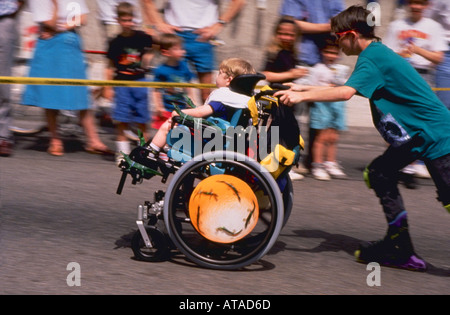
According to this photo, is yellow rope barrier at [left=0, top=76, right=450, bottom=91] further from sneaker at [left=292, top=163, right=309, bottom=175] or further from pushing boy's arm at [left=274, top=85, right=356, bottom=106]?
pushing boy's arm at [left=274, top=85, right=356, bottom=106]

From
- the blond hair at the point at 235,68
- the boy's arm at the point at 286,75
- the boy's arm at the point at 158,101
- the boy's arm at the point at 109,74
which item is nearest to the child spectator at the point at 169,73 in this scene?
the boy's arm at the point at 158,101

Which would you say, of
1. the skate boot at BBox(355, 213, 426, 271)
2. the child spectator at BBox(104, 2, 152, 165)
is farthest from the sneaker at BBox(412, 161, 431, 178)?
the skate boot at BBox(355, 213, 426, 271)

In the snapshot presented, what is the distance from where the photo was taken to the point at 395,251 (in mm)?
5254

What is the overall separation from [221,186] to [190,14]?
4.23 m

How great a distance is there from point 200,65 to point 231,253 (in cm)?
369

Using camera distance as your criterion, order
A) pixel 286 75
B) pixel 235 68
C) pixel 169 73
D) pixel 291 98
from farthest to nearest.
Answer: pixel 169 73, pixel 286 75, pixel 235 68, pixel 291 98

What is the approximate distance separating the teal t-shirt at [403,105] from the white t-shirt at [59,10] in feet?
13.4

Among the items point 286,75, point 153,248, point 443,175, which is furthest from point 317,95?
point 286,75

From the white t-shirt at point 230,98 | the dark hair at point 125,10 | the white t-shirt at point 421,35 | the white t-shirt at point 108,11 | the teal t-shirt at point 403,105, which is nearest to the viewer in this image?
the teal t-shirt at point 403,105

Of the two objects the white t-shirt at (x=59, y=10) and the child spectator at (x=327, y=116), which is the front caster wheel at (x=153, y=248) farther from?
the white t-shirt at (x=59, y=10)

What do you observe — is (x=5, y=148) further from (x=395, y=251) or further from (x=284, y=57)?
(x=395, y=251)

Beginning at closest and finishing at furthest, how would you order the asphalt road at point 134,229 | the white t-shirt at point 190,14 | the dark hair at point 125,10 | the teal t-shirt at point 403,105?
the asphalt road at point 134,229, the teal t-shirt at point 403,105, the dark hair at point 125,10, the white t-shirt at point 190,14

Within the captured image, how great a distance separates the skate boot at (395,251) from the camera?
5.17 metres
